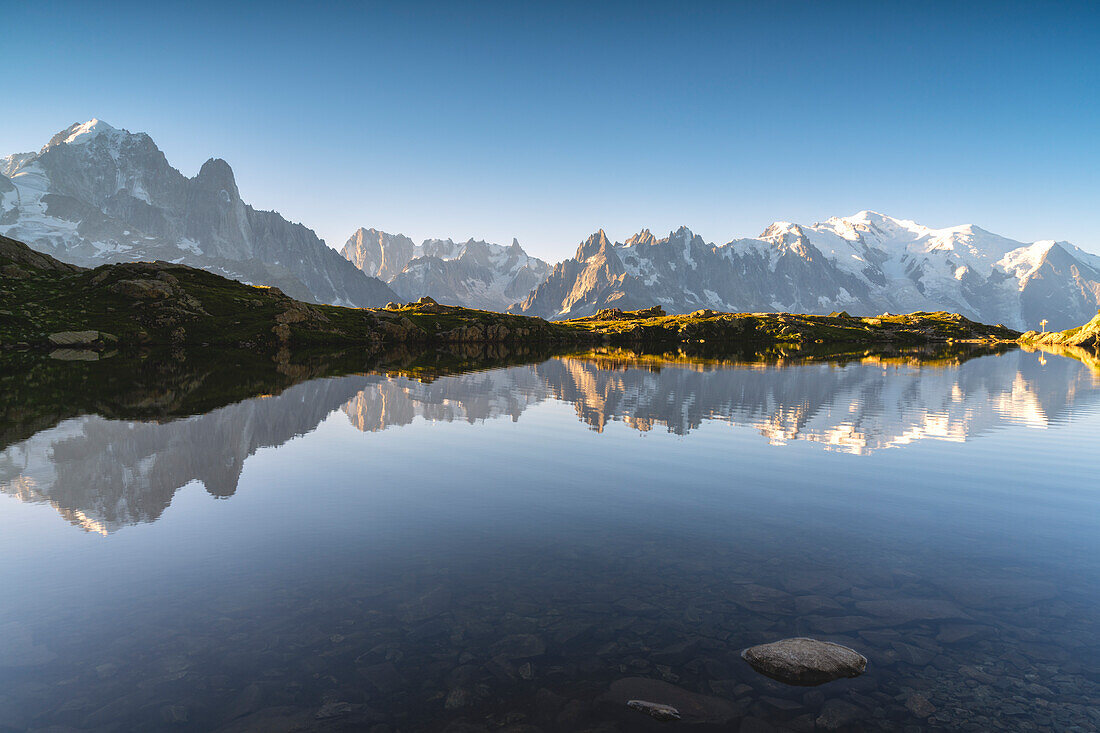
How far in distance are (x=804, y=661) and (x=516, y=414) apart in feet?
116

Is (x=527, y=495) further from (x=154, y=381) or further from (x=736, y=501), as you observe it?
(x=154, y=381)

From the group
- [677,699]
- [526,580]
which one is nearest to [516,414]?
[526,580]

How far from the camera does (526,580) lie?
16.0 m

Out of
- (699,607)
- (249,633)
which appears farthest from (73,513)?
(699,607)

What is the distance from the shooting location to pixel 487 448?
3397 cm

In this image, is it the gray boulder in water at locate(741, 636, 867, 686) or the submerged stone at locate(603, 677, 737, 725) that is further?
the gray boulder in water at locate(741, 636, 867, 686)

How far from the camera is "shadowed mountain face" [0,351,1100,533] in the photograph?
80.7 feet

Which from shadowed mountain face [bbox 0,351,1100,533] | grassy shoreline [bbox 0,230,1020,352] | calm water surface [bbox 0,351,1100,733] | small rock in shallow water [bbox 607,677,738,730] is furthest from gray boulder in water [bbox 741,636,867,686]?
grassy shoreline [bbox 0,230,1020,352]

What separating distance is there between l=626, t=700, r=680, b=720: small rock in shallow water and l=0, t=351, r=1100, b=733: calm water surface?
0.94 ft

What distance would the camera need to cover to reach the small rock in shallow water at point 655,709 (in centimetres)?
1057

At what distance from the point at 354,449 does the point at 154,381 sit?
40.5 meters

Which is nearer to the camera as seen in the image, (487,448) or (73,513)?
(73,513)

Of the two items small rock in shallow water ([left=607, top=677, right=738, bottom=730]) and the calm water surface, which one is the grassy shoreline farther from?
small rock in shallow water ([left=607, top=677, right=738, bottom=730])

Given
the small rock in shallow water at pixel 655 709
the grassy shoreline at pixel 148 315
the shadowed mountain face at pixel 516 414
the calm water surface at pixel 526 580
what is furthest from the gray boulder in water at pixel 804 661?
the grassy shoreline at pixel 148 315
